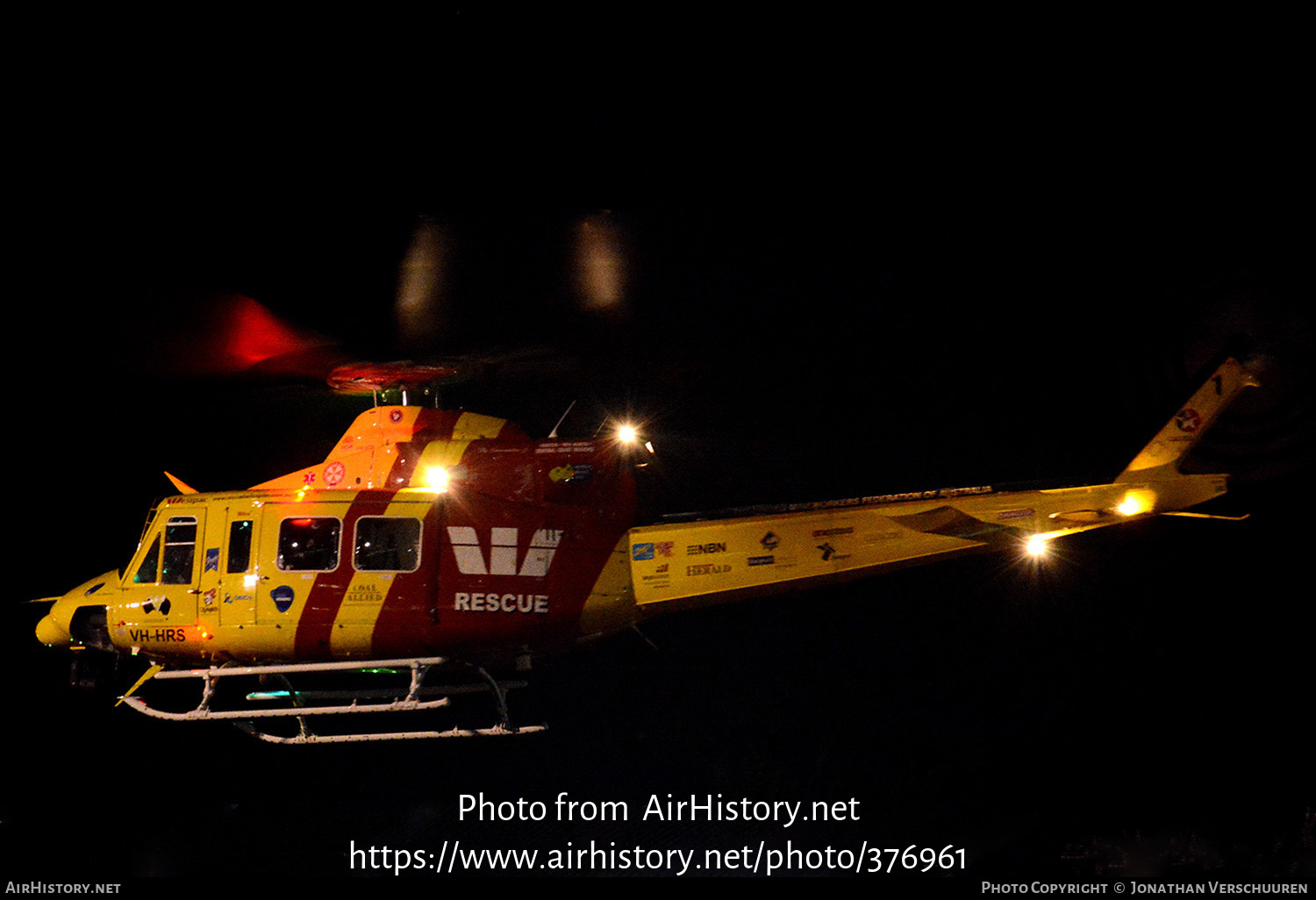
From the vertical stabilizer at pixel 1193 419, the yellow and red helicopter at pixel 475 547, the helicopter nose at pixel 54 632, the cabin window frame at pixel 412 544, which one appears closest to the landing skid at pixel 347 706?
the yellow and red helicopter at pixel 475 547

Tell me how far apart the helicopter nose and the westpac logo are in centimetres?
284

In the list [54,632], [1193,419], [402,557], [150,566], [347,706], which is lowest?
[347,706]

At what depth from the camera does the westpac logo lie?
5.80 m

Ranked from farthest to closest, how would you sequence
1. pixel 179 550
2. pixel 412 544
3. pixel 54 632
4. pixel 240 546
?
pixel 54 632 → pixel 179 550 → pixel 240 546 → pixel 412 544

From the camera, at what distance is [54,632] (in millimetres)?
6352

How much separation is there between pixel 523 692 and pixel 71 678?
3.28 metres

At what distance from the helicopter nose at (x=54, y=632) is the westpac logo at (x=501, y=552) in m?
2.84

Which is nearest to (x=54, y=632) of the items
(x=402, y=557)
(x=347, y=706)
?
(x=347, y=706)

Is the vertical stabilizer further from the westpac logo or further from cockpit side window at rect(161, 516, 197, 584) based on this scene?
cockpit side window at rect(161, 516, 197, 584)

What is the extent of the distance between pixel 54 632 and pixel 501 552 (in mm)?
3209

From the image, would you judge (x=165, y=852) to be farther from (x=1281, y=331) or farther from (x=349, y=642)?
(x=1281, y=331)

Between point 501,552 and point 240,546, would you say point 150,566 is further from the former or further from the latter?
point 501,552

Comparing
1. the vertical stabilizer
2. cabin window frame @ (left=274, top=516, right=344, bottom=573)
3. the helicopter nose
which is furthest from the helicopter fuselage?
the vertical stabilizer

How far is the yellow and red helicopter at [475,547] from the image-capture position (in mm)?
5773
